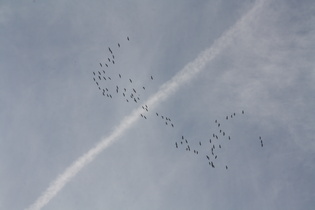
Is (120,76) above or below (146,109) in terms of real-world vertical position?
above

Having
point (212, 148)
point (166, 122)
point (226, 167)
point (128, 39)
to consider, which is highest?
point (128, 39)

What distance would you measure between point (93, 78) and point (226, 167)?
3310 cm

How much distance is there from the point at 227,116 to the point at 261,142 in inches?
347

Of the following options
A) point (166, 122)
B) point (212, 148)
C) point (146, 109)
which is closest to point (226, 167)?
point (212, 148)

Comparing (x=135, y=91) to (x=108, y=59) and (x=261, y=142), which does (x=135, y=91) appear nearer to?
(x=108, y=59)

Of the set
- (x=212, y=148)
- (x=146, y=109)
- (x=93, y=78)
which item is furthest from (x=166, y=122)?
(x=93, y=78)

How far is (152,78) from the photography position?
245 feet

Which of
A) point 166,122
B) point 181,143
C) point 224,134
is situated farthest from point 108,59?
point 224,134

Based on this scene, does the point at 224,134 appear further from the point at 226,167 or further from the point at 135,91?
the point at 135,91

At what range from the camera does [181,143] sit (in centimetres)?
8150

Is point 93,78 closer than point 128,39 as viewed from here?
No

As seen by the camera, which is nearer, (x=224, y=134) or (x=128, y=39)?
(x=128, y=39)

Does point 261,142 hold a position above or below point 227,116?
below

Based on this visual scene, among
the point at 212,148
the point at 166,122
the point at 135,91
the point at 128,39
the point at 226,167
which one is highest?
the point at 128,39
